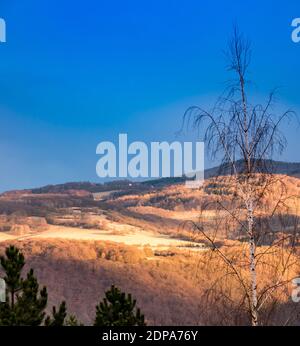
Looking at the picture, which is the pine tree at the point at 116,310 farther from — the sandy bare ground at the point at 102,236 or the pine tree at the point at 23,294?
the sandy bare ground at the point at 102,236

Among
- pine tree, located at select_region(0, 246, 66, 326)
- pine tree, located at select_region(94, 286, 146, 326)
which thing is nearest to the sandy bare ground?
pine tree, located at select_region(0, 246, 66, 326)

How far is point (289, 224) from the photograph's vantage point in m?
11.2

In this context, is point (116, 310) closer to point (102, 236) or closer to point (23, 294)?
point (23, 294)

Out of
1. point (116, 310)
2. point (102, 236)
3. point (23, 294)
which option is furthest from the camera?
point (102, 236)

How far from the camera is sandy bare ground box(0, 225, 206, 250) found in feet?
325

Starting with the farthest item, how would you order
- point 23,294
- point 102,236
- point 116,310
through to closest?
point 102,236 → point 23,294 → point 116,310

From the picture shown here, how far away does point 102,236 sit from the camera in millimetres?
105750

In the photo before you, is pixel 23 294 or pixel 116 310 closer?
pixel 116 310

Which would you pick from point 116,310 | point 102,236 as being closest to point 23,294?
point 116,310

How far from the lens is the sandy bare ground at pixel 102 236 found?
325 feet

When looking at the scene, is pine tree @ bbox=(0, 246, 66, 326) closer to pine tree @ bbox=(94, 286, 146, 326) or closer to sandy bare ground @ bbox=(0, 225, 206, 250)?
pine tree @ bbox=(94, 286, 146, 326)

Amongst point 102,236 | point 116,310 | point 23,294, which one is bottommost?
point 102,236

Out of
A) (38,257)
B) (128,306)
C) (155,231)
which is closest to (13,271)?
(128,306)
